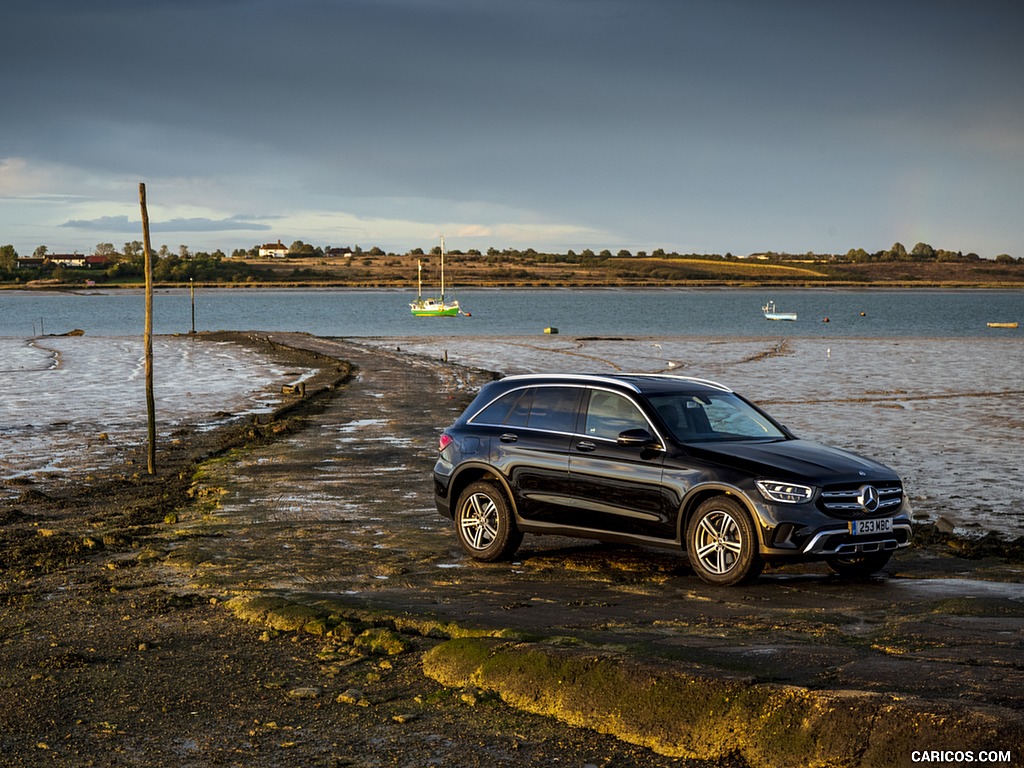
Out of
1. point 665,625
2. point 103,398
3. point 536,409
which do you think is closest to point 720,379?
point 103,398

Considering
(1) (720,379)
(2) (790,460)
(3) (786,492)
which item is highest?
(2) (790,460)

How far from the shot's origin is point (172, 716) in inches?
283

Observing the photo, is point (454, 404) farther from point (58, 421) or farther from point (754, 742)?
point (754, 742)

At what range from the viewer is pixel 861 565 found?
11219mm

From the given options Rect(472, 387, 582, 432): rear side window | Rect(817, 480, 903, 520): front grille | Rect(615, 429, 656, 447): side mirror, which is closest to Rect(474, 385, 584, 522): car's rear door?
Rect(472, 387, 582, 432): rear side window

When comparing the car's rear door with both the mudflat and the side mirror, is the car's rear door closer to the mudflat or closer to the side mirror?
the mudflat

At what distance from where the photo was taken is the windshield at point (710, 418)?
1143 cm

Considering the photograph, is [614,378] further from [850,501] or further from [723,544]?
[850,501]

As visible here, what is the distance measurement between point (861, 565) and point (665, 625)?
2965 millimetres

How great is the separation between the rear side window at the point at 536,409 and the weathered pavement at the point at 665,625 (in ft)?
4.46

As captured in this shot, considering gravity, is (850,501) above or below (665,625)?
above

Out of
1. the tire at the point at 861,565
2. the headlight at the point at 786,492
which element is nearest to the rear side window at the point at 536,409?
the headlight at the point at 786,492

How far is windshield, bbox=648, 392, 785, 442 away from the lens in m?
11.4

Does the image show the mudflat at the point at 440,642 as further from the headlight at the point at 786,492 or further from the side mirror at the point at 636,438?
the side mirror at the point at 636,438
